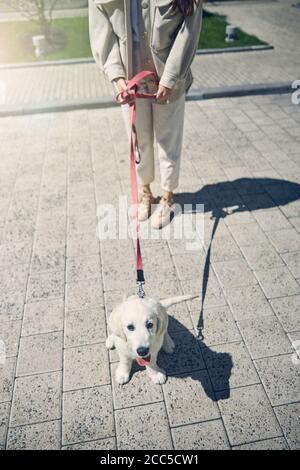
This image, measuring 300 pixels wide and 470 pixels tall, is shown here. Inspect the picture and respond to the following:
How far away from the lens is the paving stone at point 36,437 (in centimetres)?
262

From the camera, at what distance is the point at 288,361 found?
3.06m

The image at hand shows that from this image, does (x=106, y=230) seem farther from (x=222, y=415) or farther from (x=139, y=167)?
(x=222, y=415)

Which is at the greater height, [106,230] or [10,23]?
[10,23]

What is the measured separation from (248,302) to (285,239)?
3.77ft

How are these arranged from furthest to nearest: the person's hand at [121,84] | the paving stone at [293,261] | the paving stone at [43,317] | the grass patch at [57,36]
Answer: the grass patch at [57,36] → the paving stone at [293,261] → the person's hand at [121,84] → the paving stone at [43,317]

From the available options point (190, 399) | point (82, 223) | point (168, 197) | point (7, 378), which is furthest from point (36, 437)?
point (168, 197)

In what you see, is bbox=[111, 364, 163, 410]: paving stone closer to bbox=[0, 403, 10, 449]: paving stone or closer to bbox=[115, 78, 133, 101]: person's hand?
bbox=[0, 403, 10, 449]: paving stone

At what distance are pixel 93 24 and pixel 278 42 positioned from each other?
Result: 33.6 ft

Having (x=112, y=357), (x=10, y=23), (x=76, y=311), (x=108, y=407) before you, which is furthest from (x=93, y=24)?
(x=10, y=23)

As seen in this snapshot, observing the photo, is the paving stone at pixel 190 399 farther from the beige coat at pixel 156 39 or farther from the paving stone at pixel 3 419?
Answer: the beige coat at pixel 156 39

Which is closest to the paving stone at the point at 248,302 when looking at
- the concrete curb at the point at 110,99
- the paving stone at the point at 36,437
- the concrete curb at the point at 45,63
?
the paving stone at the point at 36,437

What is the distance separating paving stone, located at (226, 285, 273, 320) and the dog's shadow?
491mm

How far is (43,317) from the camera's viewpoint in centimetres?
348

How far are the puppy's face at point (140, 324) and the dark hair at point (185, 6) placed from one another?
2464mm
